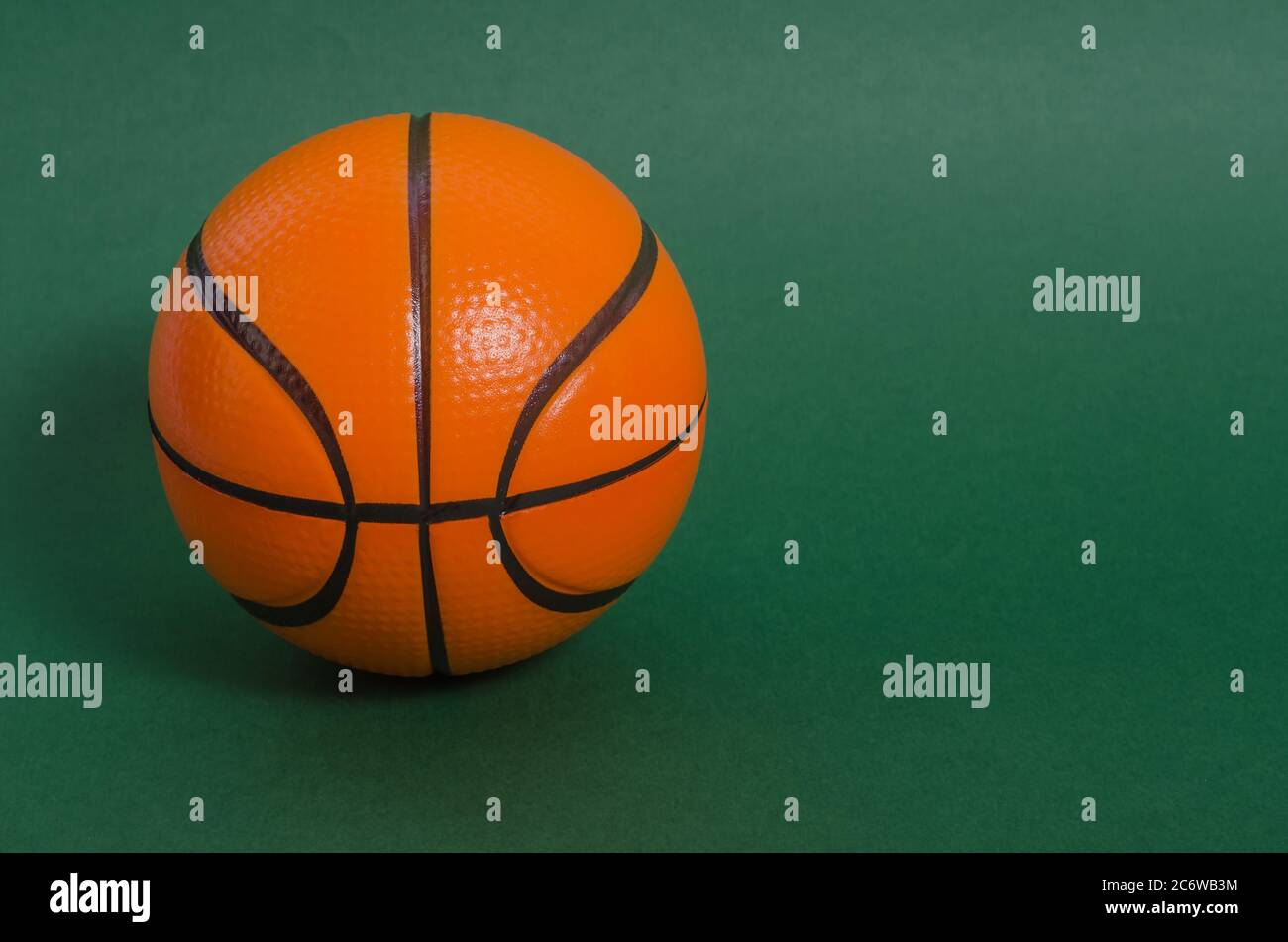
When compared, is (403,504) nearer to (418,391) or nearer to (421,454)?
(421,454)

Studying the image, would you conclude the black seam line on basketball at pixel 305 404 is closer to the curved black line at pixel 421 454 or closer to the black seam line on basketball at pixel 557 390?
the curved black line at pixel 421 454

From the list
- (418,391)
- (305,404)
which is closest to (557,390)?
(418,391)

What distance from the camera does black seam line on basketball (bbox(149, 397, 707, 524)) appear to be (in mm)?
2834

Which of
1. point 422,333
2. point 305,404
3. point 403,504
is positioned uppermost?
point 422,333

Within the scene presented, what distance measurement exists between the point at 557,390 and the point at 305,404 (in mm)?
470

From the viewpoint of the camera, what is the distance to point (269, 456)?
2.86 meters

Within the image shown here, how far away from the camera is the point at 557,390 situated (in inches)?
113

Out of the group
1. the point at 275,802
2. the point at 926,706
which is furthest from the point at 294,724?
the point at 926,706

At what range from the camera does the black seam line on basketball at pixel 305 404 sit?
2.81 metres

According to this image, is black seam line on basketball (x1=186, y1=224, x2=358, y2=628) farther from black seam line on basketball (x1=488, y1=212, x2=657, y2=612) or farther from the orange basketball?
black seam line on basketball (x1=488, y1=212, x2=657, y2=612)

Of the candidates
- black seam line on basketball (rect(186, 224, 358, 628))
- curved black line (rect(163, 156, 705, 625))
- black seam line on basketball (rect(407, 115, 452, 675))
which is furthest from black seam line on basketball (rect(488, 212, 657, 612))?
black seam line on basketball (rect(186, 224, 358, 628))

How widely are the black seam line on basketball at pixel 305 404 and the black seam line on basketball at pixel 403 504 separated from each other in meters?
0.04

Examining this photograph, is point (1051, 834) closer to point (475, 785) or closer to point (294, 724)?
point (475, 785)

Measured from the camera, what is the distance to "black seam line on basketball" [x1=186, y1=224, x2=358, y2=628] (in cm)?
281
